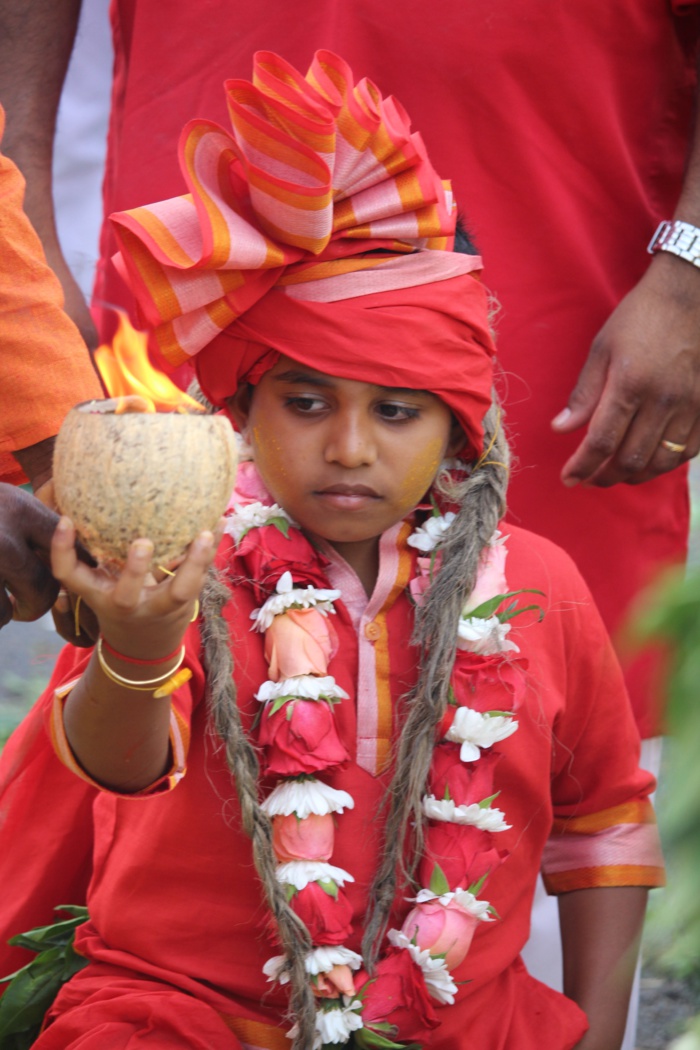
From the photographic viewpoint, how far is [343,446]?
209 cm

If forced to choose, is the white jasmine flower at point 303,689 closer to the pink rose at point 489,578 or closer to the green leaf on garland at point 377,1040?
the pink rose at point 489,578

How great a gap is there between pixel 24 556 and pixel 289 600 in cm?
62

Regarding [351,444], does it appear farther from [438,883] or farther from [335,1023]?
[335,1023]

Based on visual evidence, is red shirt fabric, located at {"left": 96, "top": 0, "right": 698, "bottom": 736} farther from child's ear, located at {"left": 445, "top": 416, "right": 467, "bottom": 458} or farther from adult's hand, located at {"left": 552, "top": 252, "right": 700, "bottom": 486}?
child's ear, located at {"left": 445, "top": 416, "right": 467, "bottom": 458}

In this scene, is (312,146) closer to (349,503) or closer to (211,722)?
(349,503)

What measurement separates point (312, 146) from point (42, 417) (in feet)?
2.37

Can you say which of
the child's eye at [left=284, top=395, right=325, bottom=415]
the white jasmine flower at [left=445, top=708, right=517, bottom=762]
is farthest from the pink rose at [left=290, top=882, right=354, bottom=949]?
the child's eye at [left=284, top=395, right=325, bottom=415]

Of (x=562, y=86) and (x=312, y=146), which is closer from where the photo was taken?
(x=312, y=146)

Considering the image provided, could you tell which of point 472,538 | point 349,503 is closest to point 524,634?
point 472,538

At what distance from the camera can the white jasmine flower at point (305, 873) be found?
6.69 feet

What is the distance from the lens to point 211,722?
6.98 ft

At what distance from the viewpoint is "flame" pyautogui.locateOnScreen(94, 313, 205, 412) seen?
1667 mm

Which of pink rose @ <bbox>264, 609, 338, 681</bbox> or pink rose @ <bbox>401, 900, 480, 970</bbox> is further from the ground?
pink rose @ <bbox>264, 609, 338, 681</bbox>

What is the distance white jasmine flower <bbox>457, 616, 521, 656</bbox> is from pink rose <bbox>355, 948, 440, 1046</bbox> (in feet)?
1.79
